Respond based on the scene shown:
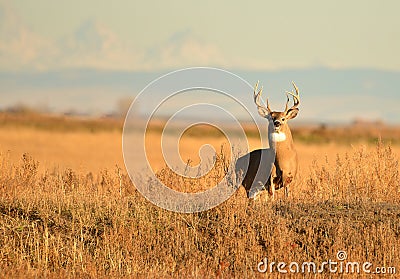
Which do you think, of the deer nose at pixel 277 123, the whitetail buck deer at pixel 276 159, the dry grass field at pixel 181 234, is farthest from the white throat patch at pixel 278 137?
the dry grass field at pixel 181 234

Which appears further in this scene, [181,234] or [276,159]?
[276,159]

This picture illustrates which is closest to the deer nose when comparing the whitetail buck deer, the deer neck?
the whitetail buck deer

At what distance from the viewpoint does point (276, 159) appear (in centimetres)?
1784

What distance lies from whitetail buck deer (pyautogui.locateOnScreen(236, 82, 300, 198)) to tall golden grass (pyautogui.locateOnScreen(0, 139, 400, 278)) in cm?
194

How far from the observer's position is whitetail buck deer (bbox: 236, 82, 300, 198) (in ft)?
57.8

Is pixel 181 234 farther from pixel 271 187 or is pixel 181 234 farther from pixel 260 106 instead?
pixel 260 106

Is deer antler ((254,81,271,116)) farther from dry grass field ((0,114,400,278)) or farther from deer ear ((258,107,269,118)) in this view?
dry grass field ((0,114,400,278))

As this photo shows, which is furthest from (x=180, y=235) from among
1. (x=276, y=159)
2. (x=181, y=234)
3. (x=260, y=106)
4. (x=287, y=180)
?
(x=260, y=106)

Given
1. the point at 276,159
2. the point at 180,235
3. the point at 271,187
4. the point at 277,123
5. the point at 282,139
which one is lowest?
the point at 180,235

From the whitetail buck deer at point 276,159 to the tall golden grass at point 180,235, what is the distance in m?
1.94

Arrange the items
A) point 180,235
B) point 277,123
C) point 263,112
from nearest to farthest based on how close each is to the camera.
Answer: point 180,235, point 277,123, point 263,112

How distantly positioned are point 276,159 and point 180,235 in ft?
15.6

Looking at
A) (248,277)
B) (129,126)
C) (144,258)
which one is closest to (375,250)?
(248,277)

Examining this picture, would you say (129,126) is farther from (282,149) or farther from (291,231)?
(291,231)
